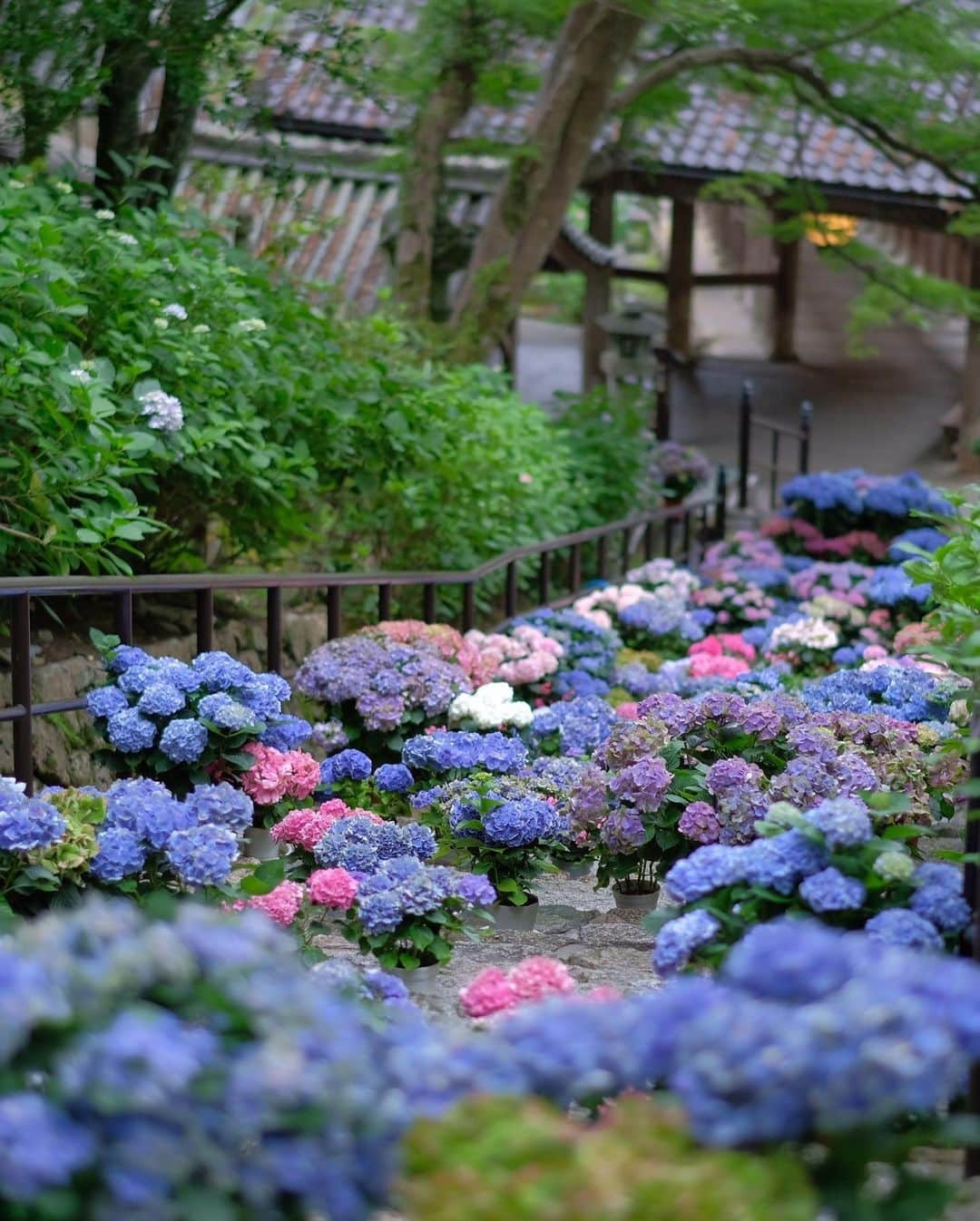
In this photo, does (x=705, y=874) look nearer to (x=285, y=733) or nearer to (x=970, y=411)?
(x=285, y=733)

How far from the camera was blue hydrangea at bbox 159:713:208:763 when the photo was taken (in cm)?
391

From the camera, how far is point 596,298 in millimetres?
14289

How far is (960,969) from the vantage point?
1.88m

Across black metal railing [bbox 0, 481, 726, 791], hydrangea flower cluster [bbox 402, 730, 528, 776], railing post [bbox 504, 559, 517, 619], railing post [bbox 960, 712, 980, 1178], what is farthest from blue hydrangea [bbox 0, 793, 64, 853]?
railing post [bbox 504, 559, 517, 619]

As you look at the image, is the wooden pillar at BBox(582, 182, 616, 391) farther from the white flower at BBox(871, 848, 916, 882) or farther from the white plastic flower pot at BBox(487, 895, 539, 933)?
the white flower at BBox(871, 848, 916, 882)

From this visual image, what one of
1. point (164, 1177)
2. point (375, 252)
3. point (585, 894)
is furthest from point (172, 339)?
point (375, 252)

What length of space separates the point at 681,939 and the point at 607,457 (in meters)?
7.54

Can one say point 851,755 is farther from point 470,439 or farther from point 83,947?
point 470,439

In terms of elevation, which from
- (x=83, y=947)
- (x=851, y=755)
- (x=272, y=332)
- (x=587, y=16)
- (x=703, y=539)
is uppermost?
(x=587, y=16)

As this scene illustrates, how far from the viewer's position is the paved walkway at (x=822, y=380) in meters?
15.6

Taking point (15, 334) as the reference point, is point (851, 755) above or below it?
below

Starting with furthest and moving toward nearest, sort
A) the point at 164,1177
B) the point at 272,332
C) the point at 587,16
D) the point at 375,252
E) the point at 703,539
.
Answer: the point at 375,252 < the point at 703,539 < the point at 587,16 < the point at 272,332 < the point at 164,1177

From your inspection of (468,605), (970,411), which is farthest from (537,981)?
(970,411)

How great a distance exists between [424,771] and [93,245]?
2114 millimetres
